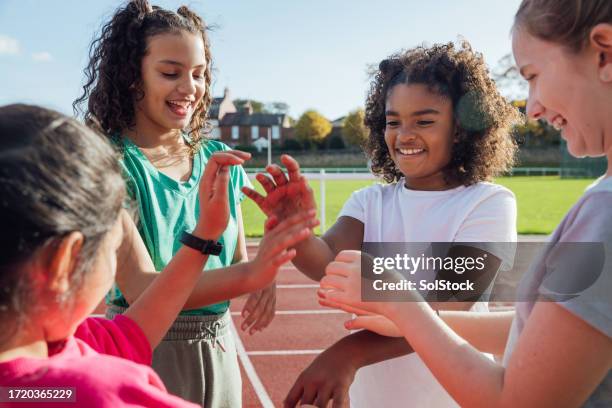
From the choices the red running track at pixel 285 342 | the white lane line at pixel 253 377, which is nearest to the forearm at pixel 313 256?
the white lane line at pixel 253 377

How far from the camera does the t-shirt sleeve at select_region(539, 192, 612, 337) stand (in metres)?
1.01

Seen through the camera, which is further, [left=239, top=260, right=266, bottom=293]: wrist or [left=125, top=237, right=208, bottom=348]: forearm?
[left=239, top=260, right=266, bottom=293]: wrist

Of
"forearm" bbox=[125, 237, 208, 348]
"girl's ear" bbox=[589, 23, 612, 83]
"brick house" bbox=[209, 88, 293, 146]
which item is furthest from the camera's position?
"brick house" bbox=[209, 88, 293, 146]

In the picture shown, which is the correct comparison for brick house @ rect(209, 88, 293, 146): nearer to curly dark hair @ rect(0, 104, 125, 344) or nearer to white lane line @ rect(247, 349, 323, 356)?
white lane line @ rect(247, 349, 323, 356)

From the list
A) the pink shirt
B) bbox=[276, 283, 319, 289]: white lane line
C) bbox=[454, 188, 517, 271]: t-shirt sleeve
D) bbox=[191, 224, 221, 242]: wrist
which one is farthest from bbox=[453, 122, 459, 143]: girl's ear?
bbox=[276, 283, 319, 289]: white lane line

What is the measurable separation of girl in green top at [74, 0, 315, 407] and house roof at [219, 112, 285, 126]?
8266 cm

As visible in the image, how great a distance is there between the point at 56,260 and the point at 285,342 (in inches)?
195

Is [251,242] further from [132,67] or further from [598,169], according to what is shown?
[598,169]

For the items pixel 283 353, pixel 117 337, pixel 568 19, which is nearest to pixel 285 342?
pixel 283 353

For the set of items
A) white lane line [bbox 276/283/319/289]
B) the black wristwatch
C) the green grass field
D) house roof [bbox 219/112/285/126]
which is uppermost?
the black wristwatch

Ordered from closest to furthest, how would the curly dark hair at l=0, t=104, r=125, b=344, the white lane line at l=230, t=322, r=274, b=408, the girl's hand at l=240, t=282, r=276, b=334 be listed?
the curly dark hair at l=0, t=104, r=125, b=344 < the girl's hand at l=240, t=282, r=276, b=334 < the white lane line at l=230, t=322, r=274, b=408

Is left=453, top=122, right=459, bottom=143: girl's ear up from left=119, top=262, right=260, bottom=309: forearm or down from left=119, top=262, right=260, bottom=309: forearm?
up

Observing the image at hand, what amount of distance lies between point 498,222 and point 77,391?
4.83 ft

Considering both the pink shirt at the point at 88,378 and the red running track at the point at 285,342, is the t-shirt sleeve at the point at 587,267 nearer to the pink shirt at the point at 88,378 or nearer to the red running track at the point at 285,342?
the pink shirt at the point at 88,378
